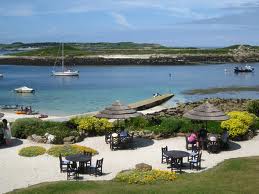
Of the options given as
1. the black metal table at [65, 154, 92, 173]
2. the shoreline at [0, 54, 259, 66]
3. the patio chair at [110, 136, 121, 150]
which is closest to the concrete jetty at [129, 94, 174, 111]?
the patio chair at [110, 136, 121, 150]

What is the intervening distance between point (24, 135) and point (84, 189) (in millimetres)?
11275

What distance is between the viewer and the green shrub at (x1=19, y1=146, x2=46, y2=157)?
2222 cm

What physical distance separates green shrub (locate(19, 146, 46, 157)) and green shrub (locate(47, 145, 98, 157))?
380 millimetres

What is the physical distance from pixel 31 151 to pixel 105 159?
368cm

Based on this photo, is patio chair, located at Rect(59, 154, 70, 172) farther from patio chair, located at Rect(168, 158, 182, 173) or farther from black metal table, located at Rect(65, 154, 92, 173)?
patio chair, located at Rect(168, 158, 182, 173)

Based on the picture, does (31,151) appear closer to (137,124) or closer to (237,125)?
(137,124)

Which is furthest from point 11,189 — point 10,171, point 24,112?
point 24,112

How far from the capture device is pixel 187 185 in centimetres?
1627

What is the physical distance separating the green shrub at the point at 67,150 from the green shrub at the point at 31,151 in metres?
0.38

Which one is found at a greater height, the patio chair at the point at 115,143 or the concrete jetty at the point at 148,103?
the patio chair at the point at 115,143

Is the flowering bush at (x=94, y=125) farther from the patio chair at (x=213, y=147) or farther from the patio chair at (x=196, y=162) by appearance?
the patio chair at (x=196, y=162)

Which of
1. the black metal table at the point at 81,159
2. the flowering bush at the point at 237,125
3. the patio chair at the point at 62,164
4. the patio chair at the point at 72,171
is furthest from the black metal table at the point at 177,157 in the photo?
the flowering bush at the point at 237,125

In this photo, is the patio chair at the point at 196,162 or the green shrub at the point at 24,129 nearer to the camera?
the patio chair at the point at 196,162

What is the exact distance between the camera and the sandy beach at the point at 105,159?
61.0 ft
